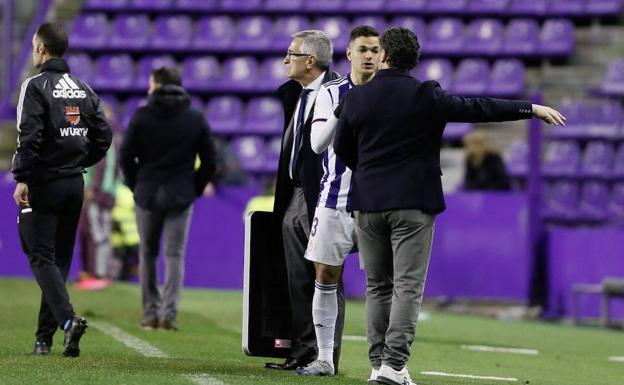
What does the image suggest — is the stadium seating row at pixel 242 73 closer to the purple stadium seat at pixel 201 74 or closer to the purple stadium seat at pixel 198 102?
the purple stadium seat at pixel 201 74

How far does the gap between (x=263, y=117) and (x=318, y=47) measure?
12912 millimetres

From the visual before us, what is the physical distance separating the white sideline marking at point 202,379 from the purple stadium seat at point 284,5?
15032 mm

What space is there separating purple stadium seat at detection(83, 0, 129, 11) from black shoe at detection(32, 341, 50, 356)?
47.9ft

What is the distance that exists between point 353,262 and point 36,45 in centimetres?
783

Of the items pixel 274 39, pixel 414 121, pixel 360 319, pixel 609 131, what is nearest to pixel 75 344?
pixel 414 121

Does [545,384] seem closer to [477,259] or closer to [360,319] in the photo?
[360,319]

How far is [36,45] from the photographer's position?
802cm

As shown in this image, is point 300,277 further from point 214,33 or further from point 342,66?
point 214,33

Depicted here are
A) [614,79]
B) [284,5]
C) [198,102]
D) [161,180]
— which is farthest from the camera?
[284,5]

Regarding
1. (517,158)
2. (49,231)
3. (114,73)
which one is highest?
(114,73)

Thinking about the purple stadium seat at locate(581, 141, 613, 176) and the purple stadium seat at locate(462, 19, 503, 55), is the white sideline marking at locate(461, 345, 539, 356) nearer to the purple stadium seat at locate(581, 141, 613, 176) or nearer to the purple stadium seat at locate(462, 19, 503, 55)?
the purple stadium seat at locate(581, 141, 613, 176)

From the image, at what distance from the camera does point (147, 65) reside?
21438mm

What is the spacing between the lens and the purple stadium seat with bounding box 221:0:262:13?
72.1ft

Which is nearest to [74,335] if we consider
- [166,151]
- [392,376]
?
[392,376]
